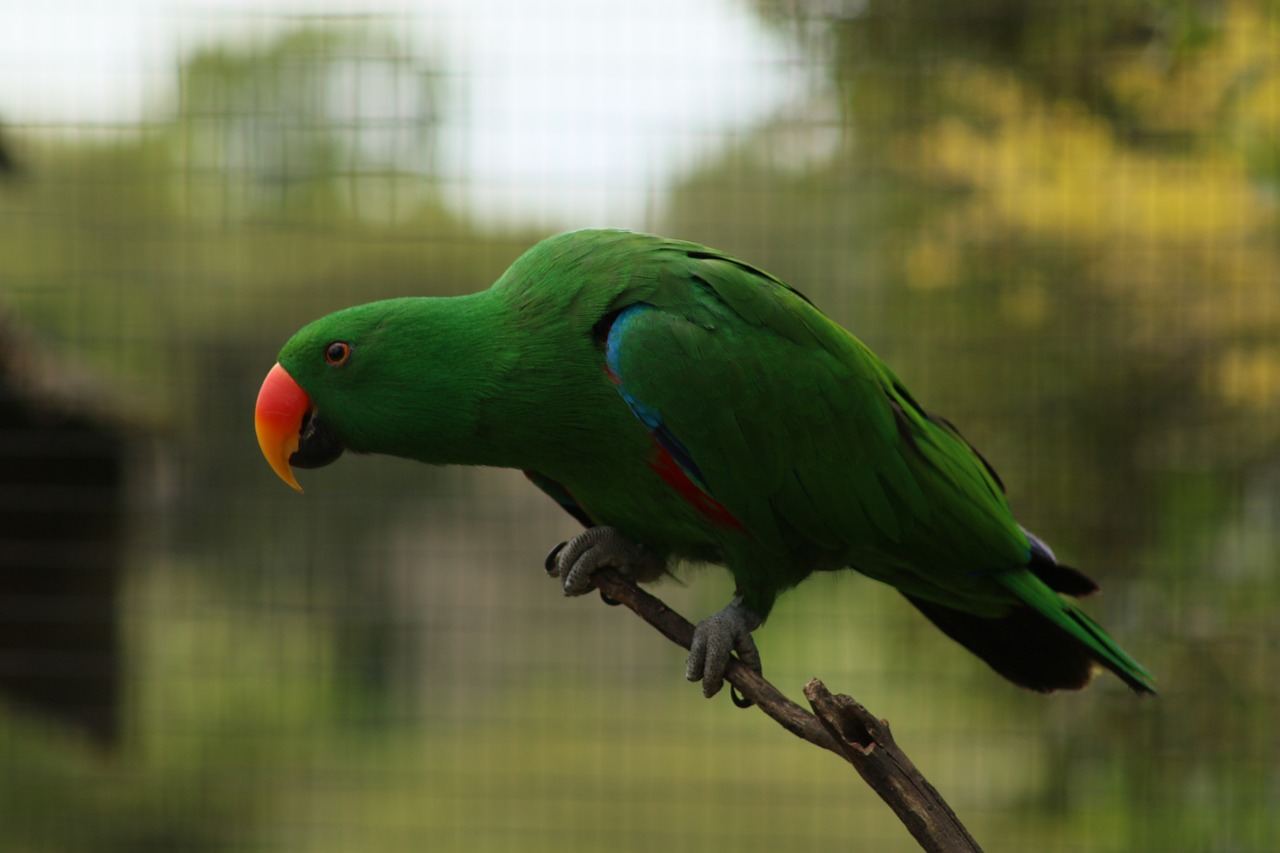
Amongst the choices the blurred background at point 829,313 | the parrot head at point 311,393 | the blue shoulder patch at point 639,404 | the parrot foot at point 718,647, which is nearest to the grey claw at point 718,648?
the parrot foot at point 718,647

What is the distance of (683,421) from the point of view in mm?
1192

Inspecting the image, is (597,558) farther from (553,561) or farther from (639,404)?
(639,404)

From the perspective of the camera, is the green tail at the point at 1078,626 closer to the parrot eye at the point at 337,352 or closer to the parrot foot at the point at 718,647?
the parrot foot at the point at 718,647

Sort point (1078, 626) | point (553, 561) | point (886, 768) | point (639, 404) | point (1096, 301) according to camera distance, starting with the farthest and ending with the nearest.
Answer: point (1096, 301), point (553, 561), point (1078, 626), point (639, 404), point (886, 768)

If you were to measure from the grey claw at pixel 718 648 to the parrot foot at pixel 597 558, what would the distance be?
0.59 feet

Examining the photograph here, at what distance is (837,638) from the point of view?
10.3 ft

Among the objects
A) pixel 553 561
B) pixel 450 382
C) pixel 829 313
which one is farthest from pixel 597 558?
pixel 829 313

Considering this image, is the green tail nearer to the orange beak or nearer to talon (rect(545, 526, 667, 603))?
talon (rect(545, 526, 667, 603))

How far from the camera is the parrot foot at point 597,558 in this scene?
1392 mm

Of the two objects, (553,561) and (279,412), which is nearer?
(279,412)

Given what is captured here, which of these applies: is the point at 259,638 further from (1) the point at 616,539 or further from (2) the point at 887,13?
(2) the point at 887,13

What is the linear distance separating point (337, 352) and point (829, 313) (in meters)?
2.25

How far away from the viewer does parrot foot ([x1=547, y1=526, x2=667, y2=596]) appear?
1.39 m

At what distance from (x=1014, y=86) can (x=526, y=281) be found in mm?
2303
